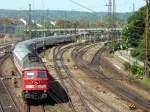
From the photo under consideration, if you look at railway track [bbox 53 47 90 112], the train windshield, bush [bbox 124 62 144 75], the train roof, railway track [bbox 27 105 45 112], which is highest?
the train roof

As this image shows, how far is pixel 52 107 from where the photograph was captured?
31922 mm

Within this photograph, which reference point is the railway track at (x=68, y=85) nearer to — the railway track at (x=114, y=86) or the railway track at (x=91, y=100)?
the railway track at (x=91, y=100)

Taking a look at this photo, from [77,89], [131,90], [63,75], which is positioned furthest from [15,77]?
[131,90]

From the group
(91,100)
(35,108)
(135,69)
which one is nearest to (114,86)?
(91,100)

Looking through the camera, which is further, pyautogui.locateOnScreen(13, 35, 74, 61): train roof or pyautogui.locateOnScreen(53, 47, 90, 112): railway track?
pyautogui.locateOnScreen(13, 35, 74, 61): train roof

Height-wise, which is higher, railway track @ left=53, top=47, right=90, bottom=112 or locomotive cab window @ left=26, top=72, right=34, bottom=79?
locomotive cab window @ left=26, top=72, right=34, bottom=79

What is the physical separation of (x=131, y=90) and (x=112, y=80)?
5841 mm

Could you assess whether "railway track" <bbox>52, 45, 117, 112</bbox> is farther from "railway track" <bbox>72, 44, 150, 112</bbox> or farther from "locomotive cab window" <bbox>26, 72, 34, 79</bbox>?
"locomotive cab window" <bbox>26, 72, 34, 79</bbox>

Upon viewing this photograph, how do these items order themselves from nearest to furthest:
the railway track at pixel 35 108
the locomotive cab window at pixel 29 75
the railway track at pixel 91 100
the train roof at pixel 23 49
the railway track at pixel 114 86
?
the railway track at pixel 35 108 → the railway track at pixel 91 100 → the locomotive cab window at pixel 29 75 → the railway track at pixel 114 86 → the train roof at pixel 23 49

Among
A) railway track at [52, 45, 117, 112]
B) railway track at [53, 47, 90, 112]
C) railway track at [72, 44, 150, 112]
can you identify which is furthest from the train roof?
railway track at [72, 44, 150, 112]

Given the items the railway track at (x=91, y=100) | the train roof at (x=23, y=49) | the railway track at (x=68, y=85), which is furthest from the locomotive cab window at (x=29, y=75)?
the train roof at (x=23, y=49)

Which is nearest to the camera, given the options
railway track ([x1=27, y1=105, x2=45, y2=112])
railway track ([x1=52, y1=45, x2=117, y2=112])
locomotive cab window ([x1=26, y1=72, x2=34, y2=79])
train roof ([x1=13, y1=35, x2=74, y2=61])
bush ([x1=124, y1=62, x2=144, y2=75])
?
railway track ([x1=27, y1=105, x2=45, y2=112])

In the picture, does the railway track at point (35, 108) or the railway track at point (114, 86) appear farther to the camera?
the railway track at point (114, 86)

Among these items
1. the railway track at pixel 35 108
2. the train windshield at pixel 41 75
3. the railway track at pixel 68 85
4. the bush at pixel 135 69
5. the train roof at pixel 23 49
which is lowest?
the railway track at pixel 35 108
